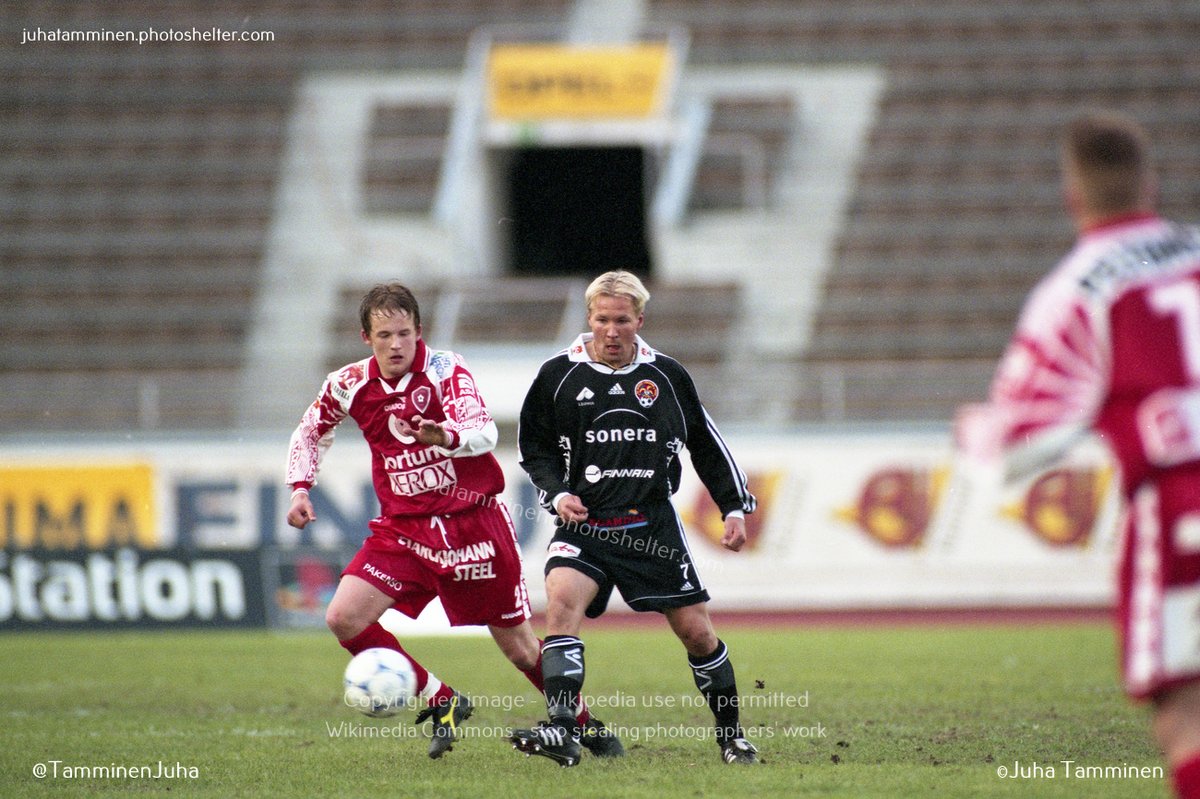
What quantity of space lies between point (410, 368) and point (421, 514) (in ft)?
2.33

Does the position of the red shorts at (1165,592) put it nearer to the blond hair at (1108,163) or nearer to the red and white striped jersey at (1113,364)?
the red and white striped jersey at (1113,364)

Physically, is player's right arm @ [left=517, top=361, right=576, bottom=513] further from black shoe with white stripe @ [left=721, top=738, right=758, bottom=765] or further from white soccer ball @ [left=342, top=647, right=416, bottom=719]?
black shoe with white stripe @ [left=721, top=738, right=758, bottom=765]

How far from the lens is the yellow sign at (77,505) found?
17.8 m

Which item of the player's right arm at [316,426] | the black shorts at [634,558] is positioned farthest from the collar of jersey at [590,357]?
the player's right arm at [316,426]

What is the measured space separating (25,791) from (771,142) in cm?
1957

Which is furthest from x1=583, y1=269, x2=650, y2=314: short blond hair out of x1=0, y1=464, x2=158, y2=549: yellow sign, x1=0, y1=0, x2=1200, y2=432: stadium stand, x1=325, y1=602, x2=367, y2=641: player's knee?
x1=0, y1=0, x2=1200, y2=432: stadium stand

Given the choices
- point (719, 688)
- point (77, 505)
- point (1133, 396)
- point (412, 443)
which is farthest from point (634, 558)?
point (77, 505)

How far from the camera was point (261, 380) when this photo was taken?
765 inches

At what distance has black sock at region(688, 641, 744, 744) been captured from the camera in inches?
279

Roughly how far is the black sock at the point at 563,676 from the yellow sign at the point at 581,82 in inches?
693

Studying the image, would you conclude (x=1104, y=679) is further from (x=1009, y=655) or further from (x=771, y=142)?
(x=771, y=142)

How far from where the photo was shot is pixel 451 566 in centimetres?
725

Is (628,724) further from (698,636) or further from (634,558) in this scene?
(634,558)

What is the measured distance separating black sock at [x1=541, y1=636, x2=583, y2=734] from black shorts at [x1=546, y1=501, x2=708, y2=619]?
31 centimetres
